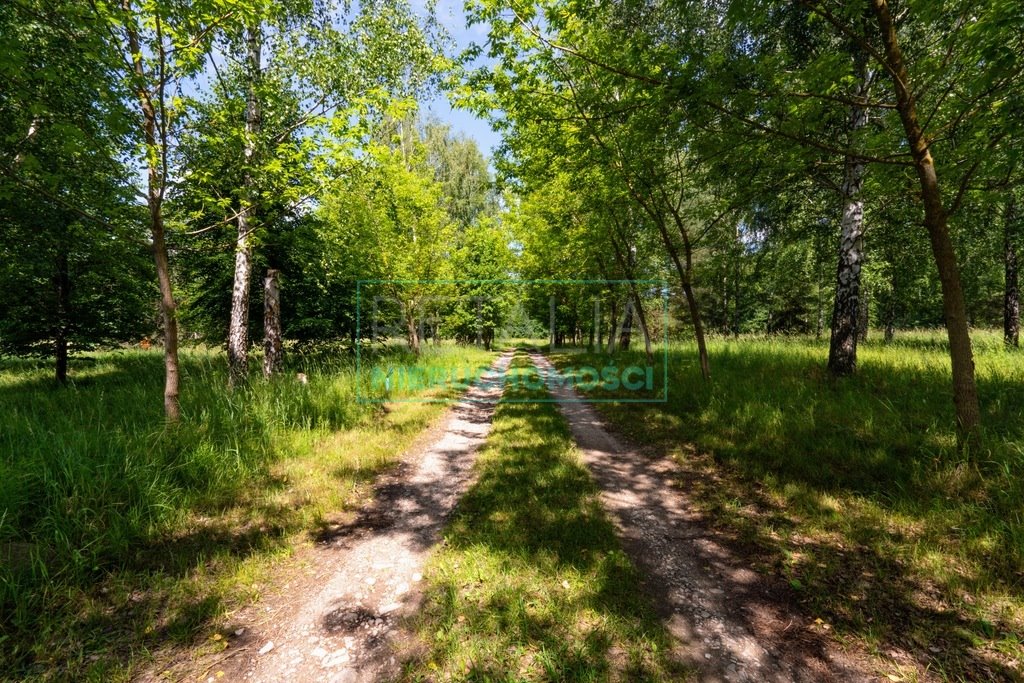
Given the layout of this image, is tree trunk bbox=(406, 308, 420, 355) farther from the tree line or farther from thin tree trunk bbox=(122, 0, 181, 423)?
thin tree trunk bbox=(122, 0, 181, 423)

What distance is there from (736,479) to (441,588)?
4494mm

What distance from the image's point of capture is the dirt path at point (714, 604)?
255cm

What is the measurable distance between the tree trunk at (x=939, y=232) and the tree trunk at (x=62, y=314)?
17910 millimetres

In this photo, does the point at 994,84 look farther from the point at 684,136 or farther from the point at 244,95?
the point at 244,95

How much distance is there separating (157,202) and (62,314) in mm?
9727

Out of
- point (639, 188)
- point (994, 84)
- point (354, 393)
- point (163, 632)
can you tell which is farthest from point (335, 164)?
point (994, 84)

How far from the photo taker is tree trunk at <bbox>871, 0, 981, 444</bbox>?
4.07 metres

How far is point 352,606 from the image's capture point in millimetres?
3174

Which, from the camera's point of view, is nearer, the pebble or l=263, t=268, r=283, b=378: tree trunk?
the pebble

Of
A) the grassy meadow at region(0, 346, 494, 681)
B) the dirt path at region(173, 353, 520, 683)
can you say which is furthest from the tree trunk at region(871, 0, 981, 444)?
the grassy meadow at region(0, 346, 494, 681)

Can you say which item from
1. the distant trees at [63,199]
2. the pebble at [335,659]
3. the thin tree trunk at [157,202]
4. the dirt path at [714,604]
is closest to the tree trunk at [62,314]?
the distant trees at [63,199]

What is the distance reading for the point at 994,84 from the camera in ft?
13.1

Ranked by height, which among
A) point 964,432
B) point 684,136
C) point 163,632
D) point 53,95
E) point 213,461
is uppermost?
point 53,95

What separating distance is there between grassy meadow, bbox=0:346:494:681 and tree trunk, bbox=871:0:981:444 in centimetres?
780
